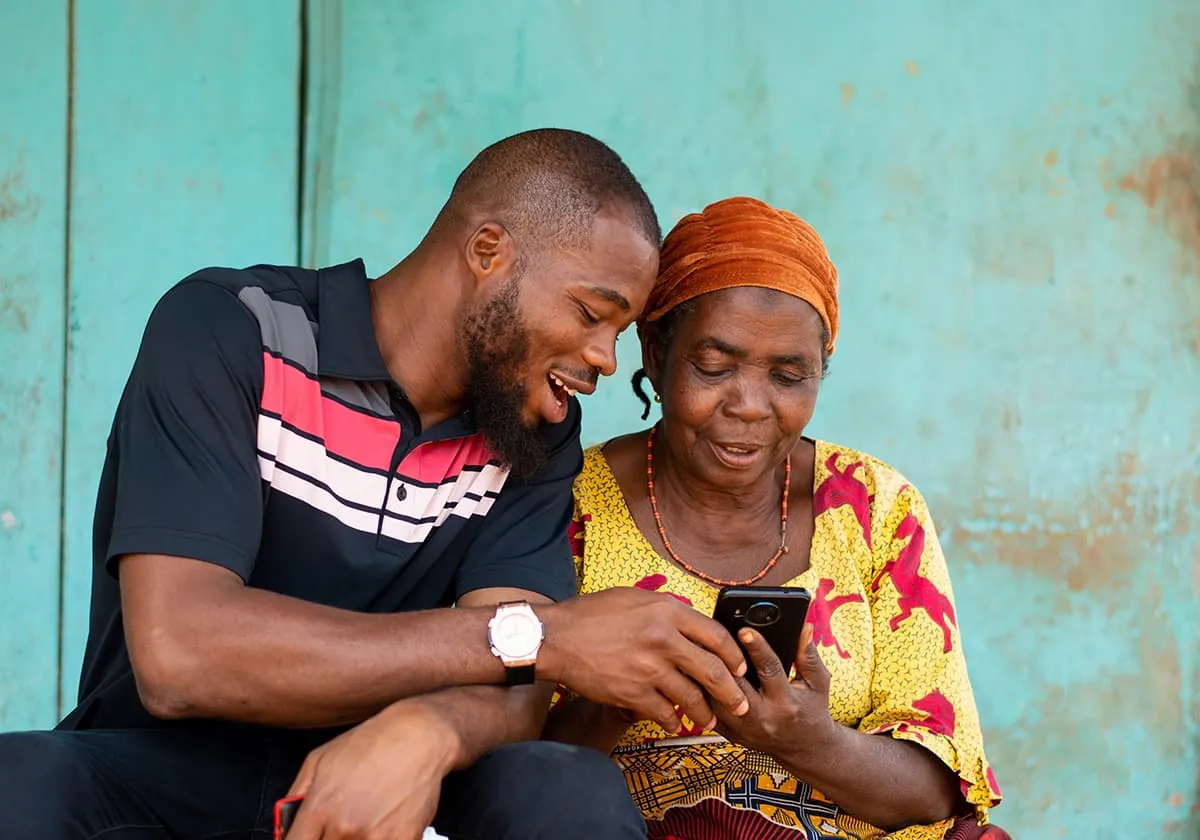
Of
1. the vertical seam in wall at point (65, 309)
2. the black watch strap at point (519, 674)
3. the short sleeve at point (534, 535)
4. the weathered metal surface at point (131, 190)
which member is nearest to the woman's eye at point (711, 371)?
the short sleeve at point (534, 535)

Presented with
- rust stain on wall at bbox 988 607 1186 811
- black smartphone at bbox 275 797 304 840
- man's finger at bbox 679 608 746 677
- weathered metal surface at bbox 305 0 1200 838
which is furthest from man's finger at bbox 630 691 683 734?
rust stain on wall at bbox 988 607 1186 811

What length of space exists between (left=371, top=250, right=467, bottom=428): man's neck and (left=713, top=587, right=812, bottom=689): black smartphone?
673 mm

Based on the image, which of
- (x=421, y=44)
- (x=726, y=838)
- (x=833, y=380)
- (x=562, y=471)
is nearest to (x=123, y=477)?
(x=562, y=471)

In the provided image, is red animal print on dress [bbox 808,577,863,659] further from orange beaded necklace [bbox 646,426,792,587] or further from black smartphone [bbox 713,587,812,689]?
black smartphone [bbox 713,587,812,689]

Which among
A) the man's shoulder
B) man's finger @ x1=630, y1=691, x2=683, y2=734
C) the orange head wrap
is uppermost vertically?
the orange head wrap

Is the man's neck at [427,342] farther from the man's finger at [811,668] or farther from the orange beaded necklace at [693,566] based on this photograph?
the man's finger at [811,668]

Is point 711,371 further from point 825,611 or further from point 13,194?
point 13,194

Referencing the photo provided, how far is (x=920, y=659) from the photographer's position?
3072mm

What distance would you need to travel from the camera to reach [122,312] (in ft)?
12.7

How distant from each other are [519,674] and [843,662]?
886 mm

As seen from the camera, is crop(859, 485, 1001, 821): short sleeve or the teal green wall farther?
the teal green wall

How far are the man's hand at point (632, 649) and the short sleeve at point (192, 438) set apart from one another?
1.76 feet

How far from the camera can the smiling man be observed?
2307 mm

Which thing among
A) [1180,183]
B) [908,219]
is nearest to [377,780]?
[908,219]
